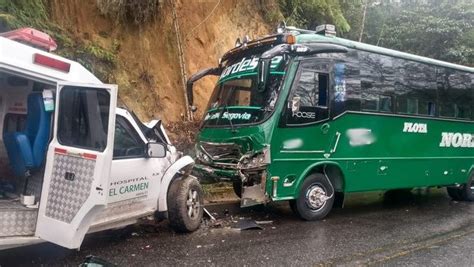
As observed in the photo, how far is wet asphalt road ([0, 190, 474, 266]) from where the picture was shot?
5961mm

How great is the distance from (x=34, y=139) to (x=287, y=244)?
3.49 meters

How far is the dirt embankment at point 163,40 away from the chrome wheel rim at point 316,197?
5.29 m

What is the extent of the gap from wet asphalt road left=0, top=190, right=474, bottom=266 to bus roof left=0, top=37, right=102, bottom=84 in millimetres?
2105

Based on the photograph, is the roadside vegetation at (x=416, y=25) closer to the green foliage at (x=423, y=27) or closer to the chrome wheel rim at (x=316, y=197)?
the green foliage at (x=423, y=27)

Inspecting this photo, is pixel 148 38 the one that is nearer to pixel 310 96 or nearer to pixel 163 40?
pixel 163 40

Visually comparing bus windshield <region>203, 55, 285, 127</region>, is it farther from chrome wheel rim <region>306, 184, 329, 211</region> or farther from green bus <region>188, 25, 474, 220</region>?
chrome wheel rim <region>306, 184, 329, 211</region>

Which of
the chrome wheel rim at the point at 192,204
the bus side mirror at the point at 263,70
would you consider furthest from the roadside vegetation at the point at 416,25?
the chrome wheel rim at the point at 192,204

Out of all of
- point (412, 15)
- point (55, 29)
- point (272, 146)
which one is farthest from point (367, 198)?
point (412, 15)

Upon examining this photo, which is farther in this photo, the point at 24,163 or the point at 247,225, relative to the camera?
the point at 247,225

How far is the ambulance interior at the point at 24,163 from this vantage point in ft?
16.6

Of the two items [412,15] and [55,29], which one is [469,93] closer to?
[55,29]

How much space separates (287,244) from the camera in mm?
6797

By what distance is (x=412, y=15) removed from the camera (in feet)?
71.2

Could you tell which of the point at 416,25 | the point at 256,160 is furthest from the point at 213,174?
the point at 416,25
